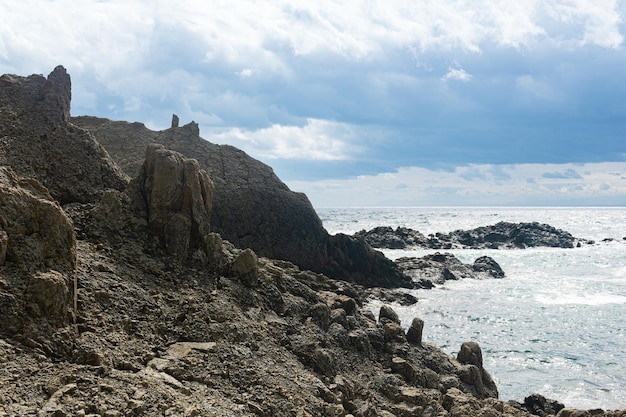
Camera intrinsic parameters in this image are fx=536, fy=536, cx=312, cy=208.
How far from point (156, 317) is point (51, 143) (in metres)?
5.77

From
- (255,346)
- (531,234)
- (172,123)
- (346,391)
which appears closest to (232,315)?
(255,346)

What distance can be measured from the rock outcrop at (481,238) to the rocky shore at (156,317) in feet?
186

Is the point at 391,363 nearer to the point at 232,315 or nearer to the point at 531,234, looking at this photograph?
the point at 232,315

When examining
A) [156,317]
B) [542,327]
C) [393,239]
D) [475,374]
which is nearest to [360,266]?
[542,327]

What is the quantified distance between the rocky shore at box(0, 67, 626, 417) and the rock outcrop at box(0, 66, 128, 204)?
0.04 m

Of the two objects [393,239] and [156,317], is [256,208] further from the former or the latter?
[393,239]

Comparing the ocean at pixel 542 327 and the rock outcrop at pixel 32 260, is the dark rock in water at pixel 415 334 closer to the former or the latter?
the ocean at pixel 542 327

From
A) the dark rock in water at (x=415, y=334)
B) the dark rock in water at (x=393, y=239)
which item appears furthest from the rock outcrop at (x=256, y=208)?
the dark rock in water at (x=393, y=239)

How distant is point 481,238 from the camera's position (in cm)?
8269

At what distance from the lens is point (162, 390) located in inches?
288

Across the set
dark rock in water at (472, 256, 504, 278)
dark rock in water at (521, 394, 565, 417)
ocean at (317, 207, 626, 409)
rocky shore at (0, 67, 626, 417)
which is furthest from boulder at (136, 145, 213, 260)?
dark rock in water at (472, 256, 504, 278)

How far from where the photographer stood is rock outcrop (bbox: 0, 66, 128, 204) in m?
11.8

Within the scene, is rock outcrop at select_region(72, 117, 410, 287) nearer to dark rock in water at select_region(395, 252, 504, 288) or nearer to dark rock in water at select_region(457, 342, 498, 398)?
dark rock in water at select_region(395, 252, 504, 288)

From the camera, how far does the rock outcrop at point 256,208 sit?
33.2 m
